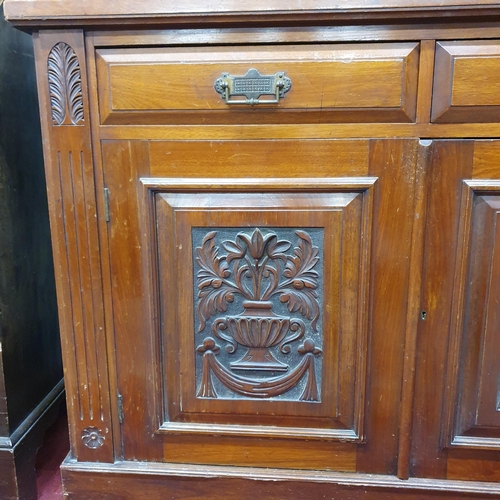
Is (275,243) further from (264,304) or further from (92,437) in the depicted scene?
(92,437)

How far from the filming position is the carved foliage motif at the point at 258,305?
0.81m

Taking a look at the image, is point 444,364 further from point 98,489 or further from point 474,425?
point 98,489

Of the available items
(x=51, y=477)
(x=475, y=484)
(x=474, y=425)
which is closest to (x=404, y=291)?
(x=474, y=425)

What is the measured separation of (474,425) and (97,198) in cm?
74

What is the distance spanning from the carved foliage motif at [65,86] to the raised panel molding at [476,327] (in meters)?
0.61

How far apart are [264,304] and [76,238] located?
13.1 inches

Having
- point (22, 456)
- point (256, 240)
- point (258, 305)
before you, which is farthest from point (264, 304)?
point (22, 456)

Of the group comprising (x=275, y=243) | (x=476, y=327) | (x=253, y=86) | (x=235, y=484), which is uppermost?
(x=253, y=86)

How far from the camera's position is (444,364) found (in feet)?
2.69

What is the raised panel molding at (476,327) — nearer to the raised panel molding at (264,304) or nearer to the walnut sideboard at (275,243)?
the walnut sideboard at (275,243)

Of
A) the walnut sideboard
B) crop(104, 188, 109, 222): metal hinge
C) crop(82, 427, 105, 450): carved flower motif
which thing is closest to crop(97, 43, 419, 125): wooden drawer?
the walnut sideboard

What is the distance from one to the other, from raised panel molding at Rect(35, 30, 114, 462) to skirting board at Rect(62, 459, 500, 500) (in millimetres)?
40

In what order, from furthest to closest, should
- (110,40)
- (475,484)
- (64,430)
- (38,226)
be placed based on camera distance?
1. (64,430)
2. (38,226)
3. (475,484)
4. (110,40)

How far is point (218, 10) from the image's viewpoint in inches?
27.9
